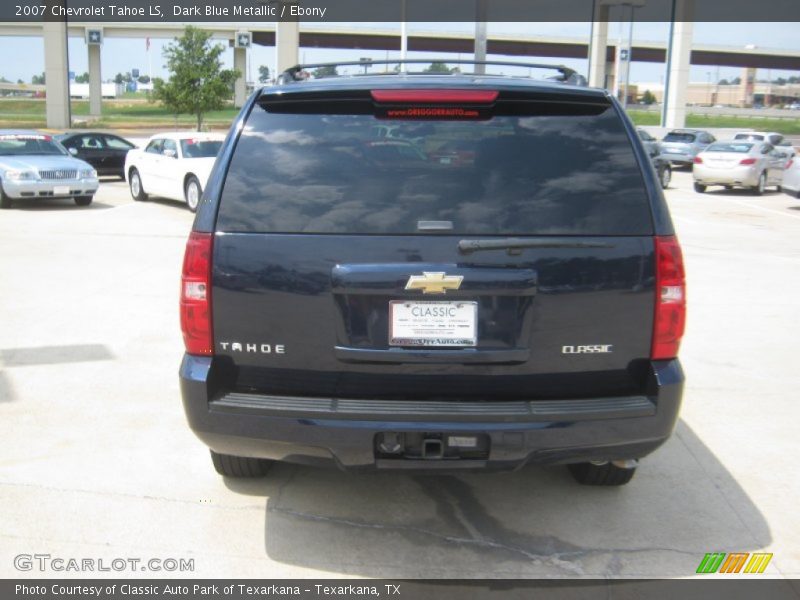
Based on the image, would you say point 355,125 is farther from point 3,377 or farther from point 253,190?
point 3,377

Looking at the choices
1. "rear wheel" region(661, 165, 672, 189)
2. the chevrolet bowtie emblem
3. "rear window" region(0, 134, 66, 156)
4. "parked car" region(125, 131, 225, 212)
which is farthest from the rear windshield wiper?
"rear wheel" region(661, 165, 672, 189)

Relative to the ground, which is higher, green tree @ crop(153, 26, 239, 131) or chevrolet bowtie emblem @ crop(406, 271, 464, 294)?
green tree @ crop(153, 26, 239, 131)

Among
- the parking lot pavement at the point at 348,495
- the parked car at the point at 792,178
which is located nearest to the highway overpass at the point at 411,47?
the parked car at the point at 792,178

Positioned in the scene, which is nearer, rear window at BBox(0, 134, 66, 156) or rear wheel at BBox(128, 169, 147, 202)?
rear window at BBox(0, 134, 66, 156)

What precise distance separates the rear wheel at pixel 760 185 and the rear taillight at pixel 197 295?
23826 mm

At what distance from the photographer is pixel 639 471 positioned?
4754 mm

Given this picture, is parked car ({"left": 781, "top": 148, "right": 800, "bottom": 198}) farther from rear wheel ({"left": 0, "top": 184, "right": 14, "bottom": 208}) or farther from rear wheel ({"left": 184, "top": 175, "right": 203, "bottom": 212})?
rear wheel ({"left": 0, "top": 184, "right": 14, "bottom": 208})

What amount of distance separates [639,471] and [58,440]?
11.2 ft

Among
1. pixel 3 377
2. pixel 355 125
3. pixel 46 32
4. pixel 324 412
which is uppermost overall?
pixel 46 32

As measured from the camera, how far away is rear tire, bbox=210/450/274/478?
14.1 ft

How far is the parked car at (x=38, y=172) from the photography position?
16.4 meters

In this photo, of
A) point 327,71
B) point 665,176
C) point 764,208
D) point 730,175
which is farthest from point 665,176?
point 327,71

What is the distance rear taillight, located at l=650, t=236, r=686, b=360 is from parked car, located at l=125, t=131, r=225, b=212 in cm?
1417
